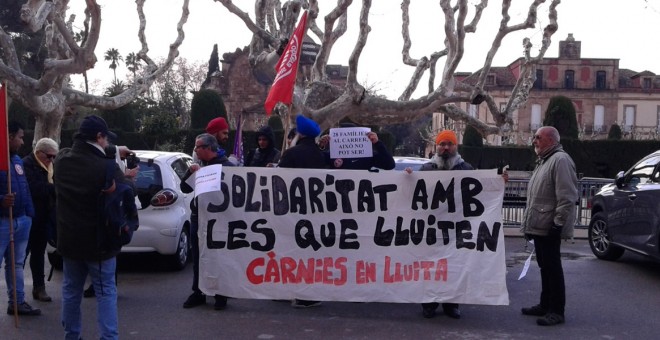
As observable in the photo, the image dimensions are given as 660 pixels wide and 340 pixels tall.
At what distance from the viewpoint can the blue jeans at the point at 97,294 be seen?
5.43 m

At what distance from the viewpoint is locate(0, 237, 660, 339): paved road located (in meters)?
6.61

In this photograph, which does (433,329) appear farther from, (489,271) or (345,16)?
(345,16)

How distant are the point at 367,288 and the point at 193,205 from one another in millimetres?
1923

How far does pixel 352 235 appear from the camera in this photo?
7410 mm

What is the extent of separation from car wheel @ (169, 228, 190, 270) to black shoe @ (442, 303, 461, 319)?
3692 millimetres

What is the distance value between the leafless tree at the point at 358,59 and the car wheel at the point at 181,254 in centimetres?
556

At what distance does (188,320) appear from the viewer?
23.0 feet

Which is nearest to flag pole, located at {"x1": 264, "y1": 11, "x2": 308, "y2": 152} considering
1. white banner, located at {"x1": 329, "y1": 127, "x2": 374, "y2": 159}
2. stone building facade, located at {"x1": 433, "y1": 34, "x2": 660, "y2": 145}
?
white banner, located at {"x1": 329, "y1": 127, "x2": 374, "y2": 159}

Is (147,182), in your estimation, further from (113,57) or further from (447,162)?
(113,57)

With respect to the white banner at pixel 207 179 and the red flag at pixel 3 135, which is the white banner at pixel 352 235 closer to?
the white banner at pixel 207 179

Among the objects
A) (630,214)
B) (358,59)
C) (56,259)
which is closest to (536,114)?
(358,59)

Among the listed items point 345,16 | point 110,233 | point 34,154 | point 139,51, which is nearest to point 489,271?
point 110,233

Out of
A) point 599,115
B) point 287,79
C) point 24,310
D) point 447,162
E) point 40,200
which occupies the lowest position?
point 24,310

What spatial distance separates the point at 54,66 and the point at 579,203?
10886 millimetres
